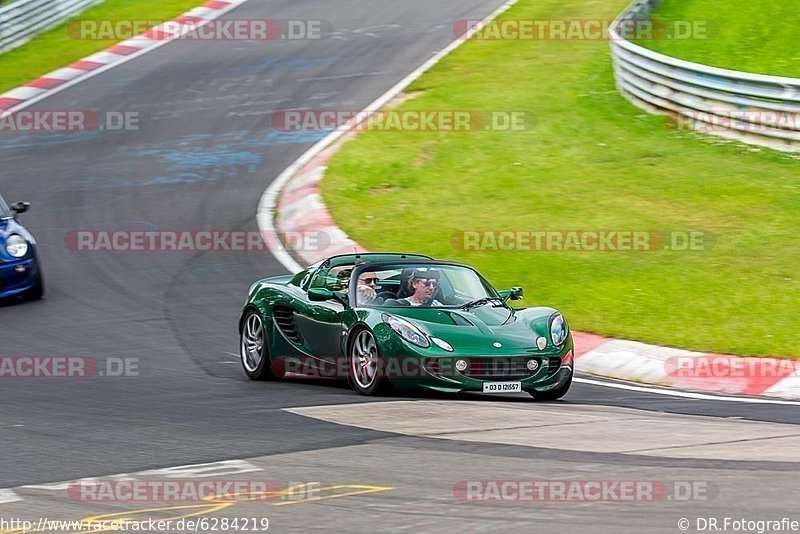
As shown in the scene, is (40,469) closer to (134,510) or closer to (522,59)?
(134,510)

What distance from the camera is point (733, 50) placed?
82.3 feet

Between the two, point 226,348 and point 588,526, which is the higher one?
point 588,526

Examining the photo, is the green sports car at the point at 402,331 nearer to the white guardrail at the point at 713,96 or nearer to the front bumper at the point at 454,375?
the front bumper at the point at 454,375

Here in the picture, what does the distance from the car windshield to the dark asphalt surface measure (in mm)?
883

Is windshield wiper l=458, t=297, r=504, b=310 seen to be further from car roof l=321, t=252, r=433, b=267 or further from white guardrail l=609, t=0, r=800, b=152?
white guardrail l=609, t=0, r=800, b=152

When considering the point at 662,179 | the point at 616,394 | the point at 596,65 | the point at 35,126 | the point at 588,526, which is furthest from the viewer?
the point at 596,65

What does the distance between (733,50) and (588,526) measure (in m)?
20.5

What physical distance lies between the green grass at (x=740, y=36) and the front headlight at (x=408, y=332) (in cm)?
1414

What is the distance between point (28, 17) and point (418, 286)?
21868 millimetres

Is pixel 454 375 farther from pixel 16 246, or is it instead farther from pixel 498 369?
pixel 16 246

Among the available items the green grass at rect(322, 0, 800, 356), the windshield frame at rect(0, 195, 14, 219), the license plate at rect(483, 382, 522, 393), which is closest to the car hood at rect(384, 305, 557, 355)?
the license plate at rect(483, 382, 522, 393)

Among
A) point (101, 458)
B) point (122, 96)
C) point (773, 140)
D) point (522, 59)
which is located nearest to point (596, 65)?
point (522, 59)

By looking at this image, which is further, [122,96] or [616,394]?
[122,96]

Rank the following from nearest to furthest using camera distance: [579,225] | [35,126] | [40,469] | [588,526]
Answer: [588,526] < [40,469] < [579,225] < [35,126]
